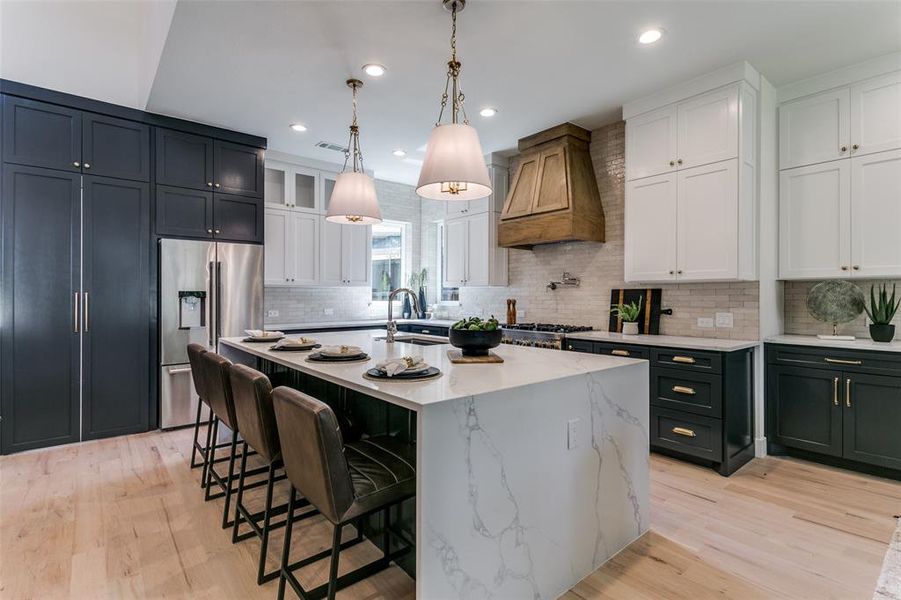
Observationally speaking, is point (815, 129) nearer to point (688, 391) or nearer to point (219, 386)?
point (688, 391)

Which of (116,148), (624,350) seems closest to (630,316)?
(624,350)

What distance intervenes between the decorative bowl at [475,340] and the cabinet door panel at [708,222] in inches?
82.7

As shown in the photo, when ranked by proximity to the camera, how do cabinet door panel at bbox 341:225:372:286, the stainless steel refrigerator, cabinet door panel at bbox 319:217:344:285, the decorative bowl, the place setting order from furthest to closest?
cabinet door panel at bbox 341:225:372:286 < cabinet door panel at bbox 319:217:344:285 < the stainless steel refrigerator < the decorative bowl < the place setting

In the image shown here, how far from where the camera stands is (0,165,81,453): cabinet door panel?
3.50m

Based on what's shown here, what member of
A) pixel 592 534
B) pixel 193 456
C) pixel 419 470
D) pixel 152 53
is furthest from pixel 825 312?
pixel 152 53

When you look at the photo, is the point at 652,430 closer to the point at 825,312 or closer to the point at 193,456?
the point at 825,312

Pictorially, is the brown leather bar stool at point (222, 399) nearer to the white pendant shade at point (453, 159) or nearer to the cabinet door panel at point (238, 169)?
the white pendant shade at point (453, 159)

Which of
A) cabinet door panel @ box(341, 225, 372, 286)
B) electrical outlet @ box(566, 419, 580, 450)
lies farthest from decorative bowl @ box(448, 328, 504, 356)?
cabinet door panel @ box(341, 225, 372, 286)

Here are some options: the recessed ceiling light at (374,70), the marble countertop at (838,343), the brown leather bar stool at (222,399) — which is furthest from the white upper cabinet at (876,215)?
the brown leather bar stool at (222,399)

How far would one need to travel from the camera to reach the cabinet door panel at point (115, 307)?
383 centimetres

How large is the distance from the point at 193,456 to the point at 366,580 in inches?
77.8

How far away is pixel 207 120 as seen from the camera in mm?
4289

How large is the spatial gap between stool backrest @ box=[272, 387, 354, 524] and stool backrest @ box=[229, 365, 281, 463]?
34 centimetres

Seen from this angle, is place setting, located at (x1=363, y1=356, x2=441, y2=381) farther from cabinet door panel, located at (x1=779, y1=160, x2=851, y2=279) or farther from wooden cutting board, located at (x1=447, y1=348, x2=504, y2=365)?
cabinet door panel, located at (x1=779, y1=160, x2=851, y2=279)
